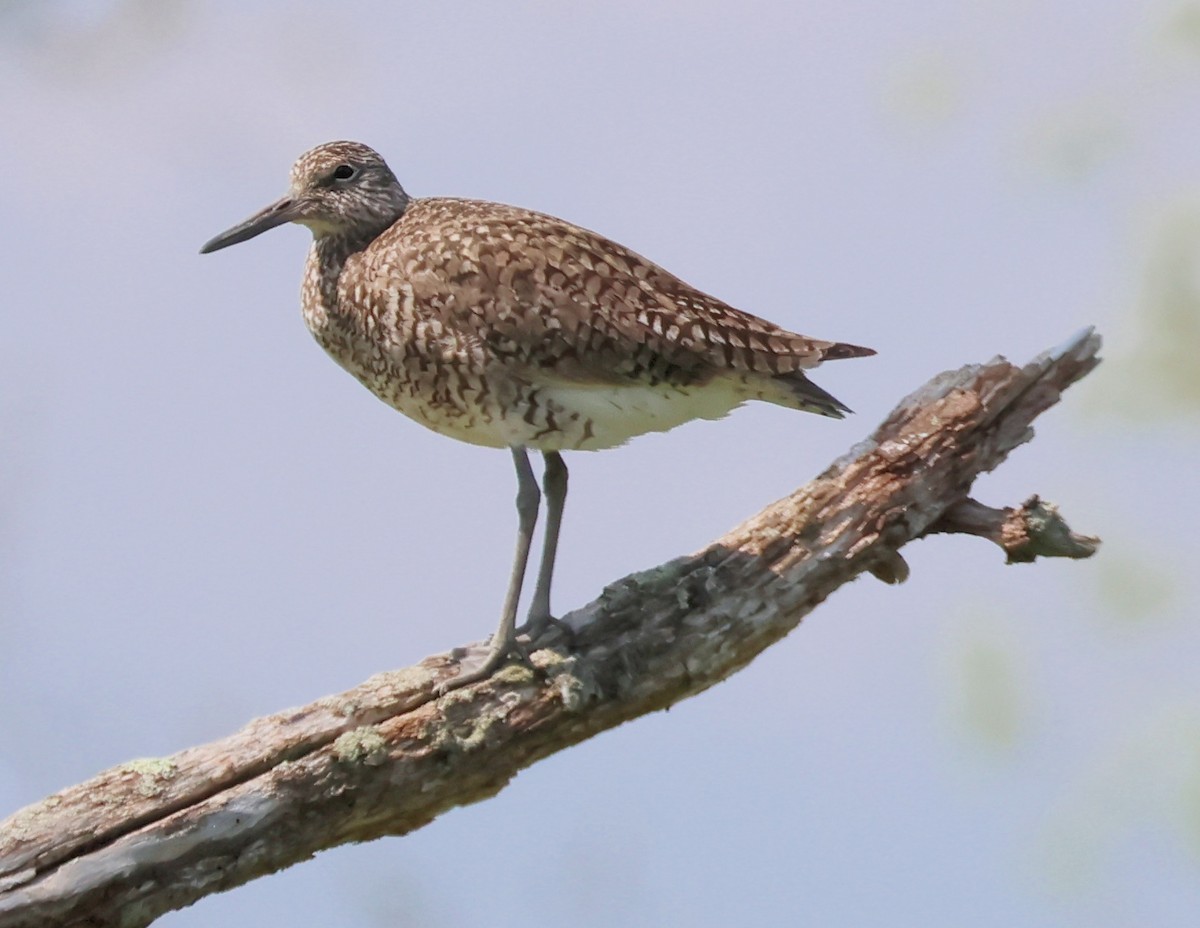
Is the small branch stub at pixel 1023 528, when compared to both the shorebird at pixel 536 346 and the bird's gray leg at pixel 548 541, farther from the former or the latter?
the bird's gray leg at pixel 548 541

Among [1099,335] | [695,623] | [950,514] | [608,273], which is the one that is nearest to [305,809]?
[695,623]

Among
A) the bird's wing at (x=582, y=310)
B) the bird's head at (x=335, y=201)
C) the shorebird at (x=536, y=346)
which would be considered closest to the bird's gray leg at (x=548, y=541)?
the shorebird at (x=536, y=346)

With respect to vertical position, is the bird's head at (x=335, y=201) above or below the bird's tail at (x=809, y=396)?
above

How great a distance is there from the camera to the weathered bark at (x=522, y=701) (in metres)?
5.49

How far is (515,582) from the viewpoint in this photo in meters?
6.28

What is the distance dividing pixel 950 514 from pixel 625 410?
4.51ft

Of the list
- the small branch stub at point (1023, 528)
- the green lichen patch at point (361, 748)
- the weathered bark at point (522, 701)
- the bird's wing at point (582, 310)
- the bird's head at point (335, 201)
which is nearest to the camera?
the weathered bark at point (522, 701)

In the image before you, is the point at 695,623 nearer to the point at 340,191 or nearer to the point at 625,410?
the point at 625,410

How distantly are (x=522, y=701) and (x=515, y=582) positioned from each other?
54cm

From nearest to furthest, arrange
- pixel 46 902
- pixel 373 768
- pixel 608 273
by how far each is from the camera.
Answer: pixel 46 902 → pixel 373 768 → pixel 608 273

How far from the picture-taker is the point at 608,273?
6.10 meters

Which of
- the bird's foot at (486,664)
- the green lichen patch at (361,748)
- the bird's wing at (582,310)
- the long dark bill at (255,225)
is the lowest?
the green lichen patch at (361,748)

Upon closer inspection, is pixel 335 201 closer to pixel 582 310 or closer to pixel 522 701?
pixel 582 310

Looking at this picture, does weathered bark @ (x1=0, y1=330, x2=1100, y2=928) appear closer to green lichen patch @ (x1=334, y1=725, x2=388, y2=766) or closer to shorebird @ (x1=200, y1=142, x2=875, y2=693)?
green lichen patch @ (x1=334, y1=725, x2=388, y2=766)
